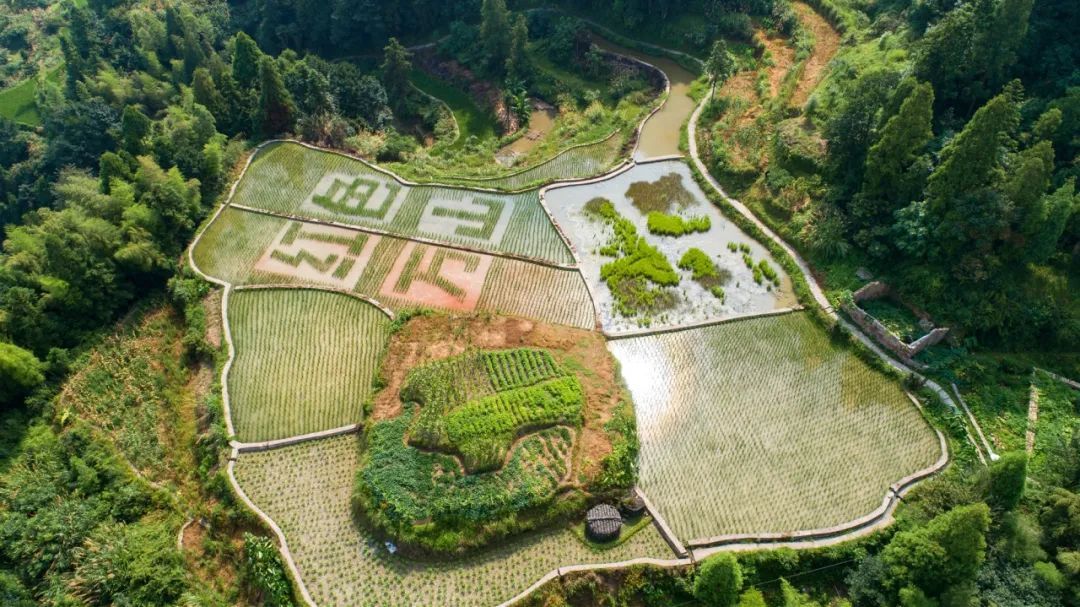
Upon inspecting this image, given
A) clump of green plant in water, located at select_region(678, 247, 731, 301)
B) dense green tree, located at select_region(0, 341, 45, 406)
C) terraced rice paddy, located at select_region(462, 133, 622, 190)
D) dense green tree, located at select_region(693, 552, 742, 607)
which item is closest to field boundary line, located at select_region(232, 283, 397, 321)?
dense green tree, located at select_region(0, 341, 45, 406)

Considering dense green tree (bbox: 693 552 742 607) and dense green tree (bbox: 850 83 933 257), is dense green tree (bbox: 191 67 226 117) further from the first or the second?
dense green tree (bbox: 693 552 742 607)

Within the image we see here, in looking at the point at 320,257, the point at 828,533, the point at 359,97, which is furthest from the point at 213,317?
the point at 828,533

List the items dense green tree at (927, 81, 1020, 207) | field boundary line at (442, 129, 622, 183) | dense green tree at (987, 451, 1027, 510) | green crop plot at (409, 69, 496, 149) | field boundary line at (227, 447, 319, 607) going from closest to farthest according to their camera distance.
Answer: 1. dense green tree at (987, 451, 1027, 510)
2. field boundary line at (227, 447, 319, 607)
3. dense green tree at (927, 81, 1020, 207)
4. field boundary line at (442, 129, 622, 183)
5. green crop plot at (409, 69, 496, 149)

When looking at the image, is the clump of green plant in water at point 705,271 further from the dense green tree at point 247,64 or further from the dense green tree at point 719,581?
the dense green tree at point 247,64

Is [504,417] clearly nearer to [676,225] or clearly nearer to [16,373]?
[676,225]

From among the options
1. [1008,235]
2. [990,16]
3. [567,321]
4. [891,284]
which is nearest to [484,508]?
[567,321]

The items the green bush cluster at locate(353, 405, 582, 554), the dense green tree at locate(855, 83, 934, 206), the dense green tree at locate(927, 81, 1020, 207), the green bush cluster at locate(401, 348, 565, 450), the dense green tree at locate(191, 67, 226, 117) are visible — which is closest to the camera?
the green bush cluster at locate(353, 405, 582, 554)

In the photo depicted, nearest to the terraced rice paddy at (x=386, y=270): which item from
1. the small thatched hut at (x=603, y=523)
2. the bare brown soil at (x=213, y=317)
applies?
the bare brown soil at (x=213, y=317)
